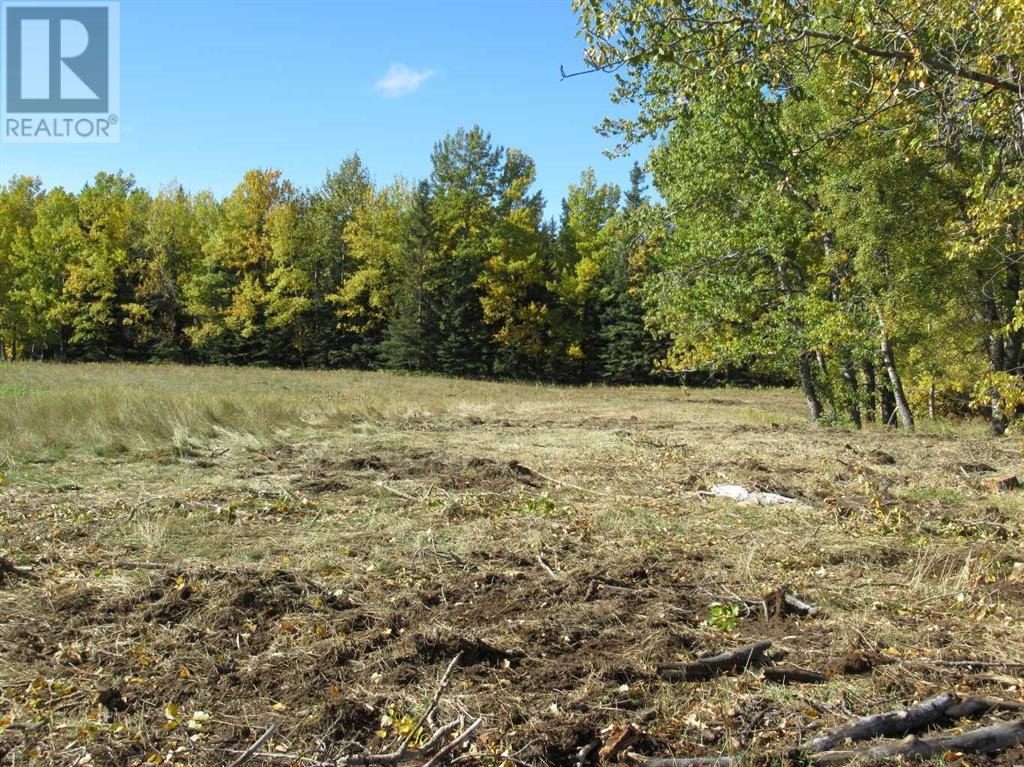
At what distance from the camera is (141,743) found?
3000mm

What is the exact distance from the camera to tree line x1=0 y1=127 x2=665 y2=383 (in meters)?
41.0

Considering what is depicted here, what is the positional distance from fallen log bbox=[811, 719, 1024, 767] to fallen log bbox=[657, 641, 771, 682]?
2.55 ft

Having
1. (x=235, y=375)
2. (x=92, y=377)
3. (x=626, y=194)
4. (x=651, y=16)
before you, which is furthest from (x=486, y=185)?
(x=651, y=16)

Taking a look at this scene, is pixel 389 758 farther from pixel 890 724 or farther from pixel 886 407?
pixel 886 407

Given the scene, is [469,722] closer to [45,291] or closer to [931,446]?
[931,446]

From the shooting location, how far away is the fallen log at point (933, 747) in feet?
9.35

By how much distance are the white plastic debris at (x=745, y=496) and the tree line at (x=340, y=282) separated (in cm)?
3286

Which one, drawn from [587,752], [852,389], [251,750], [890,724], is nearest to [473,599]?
[587,752]

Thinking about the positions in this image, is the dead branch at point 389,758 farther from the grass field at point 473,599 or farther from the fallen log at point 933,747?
the fallen log at point 933,747

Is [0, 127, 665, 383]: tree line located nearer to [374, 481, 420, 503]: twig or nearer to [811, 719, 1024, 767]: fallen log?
[374, 481, 420, 503]: twig

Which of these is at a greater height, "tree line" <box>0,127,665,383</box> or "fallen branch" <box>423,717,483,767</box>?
"tree line" <box>0,127,665,383</box>

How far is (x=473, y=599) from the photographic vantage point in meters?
4.61

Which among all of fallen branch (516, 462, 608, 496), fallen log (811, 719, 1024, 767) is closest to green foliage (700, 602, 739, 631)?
fallen log (811, 719, 1024, 767)

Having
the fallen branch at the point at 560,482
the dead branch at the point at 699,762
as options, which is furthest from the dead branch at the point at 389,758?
the fallen branch at the point at 560,482
